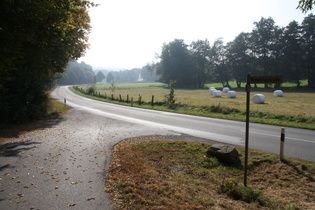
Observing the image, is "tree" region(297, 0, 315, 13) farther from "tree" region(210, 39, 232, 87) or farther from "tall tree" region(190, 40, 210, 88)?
"tall tree" region(190, 40, 210, 88)

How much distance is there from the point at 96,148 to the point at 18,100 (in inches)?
343

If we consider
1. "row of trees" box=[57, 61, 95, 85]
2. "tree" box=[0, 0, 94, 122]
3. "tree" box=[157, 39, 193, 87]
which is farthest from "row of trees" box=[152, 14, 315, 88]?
"row of trees" box=[57, 61, 95, 85]

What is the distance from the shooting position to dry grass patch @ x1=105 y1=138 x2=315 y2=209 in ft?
15.2

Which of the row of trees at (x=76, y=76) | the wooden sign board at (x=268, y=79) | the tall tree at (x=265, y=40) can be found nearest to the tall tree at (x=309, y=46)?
the tall tree at (x=265, y=40)

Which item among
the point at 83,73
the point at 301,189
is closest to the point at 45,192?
the point at 301,189

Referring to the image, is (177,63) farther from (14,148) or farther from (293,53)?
(14,148)

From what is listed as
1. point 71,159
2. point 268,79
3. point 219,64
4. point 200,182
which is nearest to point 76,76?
point 219,64

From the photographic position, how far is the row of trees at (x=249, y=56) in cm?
6131

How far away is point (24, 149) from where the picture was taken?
860 centimetres

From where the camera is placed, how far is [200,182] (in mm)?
5703

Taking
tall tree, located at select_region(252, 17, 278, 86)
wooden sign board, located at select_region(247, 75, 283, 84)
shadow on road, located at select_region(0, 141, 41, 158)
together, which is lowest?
shadow on road, located at select_region(0, 141, 41, 158)

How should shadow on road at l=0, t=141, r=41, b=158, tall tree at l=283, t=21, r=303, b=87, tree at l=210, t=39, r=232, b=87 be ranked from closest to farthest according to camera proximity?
shadow on road at l=0, t=141, r=41, b=158
tall tree at l=283, t=21, r=303, b=87
tree at l=210, t=39, r=232, b=87

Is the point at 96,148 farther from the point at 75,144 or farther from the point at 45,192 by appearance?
the point at 45,192

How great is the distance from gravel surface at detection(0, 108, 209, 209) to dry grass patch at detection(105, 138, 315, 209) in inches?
19.1
